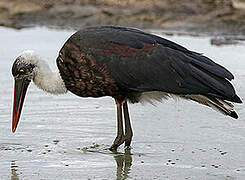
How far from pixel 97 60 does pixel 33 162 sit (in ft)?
3.46

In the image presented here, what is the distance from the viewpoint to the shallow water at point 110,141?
21.5ft

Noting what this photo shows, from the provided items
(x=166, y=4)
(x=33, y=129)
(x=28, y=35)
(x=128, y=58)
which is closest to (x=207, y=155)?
(x=128, y=58)

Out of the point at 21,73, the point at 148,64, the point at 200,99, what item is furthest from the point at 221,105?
the point at 21,73

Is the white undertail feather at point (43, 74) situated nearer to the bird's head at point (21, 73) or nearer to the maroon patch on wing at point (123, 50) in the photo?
the bird's head at point (21, 73)

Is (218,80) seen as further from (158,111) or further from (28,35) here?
(28,35)

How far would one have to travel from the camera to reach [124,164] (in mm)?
6820

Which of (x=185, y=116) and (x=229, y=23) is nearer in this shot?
(x=185, y=116)

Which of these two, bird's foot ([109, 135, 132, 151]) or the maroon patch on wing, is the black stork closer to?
the maroon patch on wing

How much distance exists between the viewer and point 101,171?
654 cm

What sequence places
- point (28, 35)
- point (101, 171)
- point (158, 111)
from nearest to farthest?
point (101, 171) < point (158, 111) < point (28, 35)

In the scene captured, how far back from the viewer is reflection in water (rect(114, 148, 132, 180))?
652 cm

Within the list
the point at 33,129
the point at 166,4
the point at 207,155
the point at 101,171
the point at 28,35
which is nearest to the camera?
the point at 101,171

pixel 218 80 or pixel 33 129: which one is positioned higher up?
pixel 218 80

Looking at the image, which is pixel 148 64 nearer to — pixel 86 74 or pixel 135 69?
pixel 135 69
